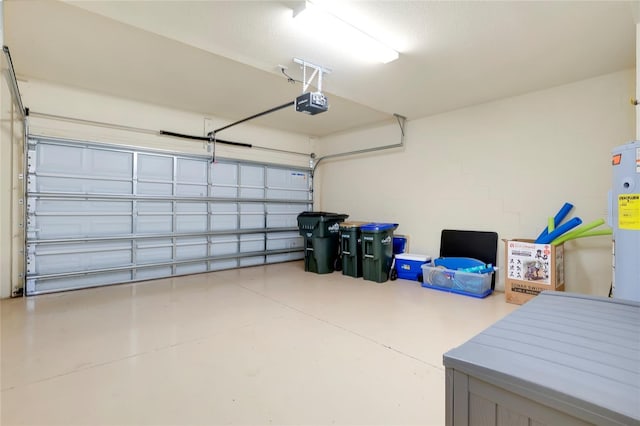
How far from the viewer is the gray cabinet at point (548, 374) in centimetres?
60

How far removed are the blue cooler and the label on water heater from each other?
2.78 m

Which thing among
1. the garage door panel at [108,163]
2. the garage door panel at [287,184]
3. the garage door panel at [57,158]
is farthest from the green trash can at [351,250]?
the garage door panel at [57,158]

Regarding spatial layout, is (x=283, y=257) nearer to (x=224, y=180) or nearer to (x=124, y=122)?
(x=224, y=180)

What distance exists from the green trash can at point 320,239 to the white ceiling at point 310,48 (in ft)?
6.93

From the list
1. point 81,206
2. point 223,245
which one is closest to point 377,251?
point 223,245

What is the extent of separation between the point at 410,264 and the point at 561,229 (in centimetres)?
205

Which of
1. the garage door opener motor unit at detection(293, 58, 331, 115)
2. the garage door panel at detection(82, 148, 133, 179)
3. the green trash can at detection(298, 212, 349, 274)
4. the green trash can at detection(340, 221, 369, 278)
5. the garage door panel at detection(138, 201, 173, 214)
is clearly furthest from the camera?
the green trash can at detection(298, 212, 349, 274)

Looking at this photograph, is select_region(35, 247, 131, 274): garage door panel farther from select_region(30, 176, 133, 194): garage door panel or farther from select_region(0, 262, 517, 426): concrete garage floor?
select_region(30, 176, 133, 194): garage door panel

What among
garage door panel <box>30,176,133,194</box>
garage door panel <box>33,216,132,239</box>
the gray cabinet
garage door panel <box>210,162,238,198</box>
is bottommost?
the gray cabinet

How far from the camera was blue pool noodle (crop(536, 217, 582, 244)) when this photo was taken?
10.8ft

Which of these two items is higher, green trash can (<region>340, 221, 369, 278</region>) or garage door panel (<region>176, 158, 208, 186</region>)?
garage door panel (<region>176, 158, 208, 186</region>)

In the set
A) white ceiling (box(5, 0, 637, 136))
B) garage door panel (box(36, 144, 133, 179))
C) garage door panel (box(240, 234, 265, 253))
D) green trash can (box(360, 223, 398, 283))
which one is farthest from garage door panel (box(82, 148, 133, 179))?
green trash can (box(360, 223, 398, 283))

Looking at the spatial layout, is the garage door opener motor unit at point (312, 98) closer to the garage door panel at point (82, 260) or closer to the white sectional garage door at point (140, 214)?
the white sectional garage door at point (140, 214)

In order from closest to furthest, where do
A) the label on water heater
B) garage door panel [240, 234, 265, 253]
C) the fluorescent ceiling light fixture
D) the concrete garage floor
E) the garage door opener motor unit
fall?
the concrete garage floor, the label on water heater, the fluorescent ceiling light fixture, the garage door opener motor unit, garage door panel [240, 234, 265, 253]
